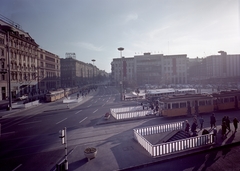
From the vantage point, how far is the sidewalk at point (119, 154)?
358 inches

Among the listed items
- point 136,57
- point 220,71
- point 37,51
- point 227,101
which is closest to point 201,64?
point 220,71

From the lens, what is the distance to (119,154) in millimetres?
10484

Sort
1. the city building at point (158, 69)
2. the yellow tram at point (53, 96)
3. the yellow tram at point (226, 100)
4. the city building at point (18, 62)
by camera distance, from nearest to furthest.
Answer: the yellow tram at point (226, 100) < the yellow tram at point (53, 96) < the city building at point (18, 62) < the city building at point (158, 69)

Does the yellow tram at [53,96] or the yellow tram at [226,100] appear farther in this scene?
the yellow tram at [53,96]

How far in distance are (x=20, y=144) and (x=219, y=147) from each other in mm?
16955

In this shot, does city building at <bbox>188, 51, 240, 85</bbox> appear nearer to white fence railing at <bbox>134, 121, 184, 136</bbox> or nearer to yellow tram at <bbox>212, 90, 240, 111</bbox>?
yellow tram at <bbox>212, 90, 240, 111</bbox>

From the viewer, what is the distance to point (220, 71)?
95250 millimetres

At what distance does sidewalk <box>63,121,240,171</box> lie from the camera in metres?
9.09

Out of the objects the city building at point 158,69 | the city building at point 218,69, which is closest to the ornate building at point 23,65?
the city building at point 158,69

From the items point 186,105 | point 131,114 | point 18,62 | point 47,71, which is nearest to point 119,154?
point 131,114

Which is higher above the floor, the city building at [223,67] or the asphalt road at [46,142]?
the city building at [223,67]

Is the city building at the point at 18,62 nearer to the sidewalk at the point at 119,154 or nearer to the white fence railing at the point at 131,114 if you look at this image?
→ the white fence railing at the point at 131,114

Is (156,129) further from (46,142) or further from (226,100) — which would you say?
(226,100)

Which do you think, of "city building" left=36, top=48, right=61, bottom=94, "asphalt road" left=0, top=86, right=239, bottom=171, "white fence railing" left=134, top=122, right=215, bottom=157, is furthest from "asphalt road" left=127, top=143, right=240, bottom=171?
"city building" left=36, top=48, right=61, bottom=94
